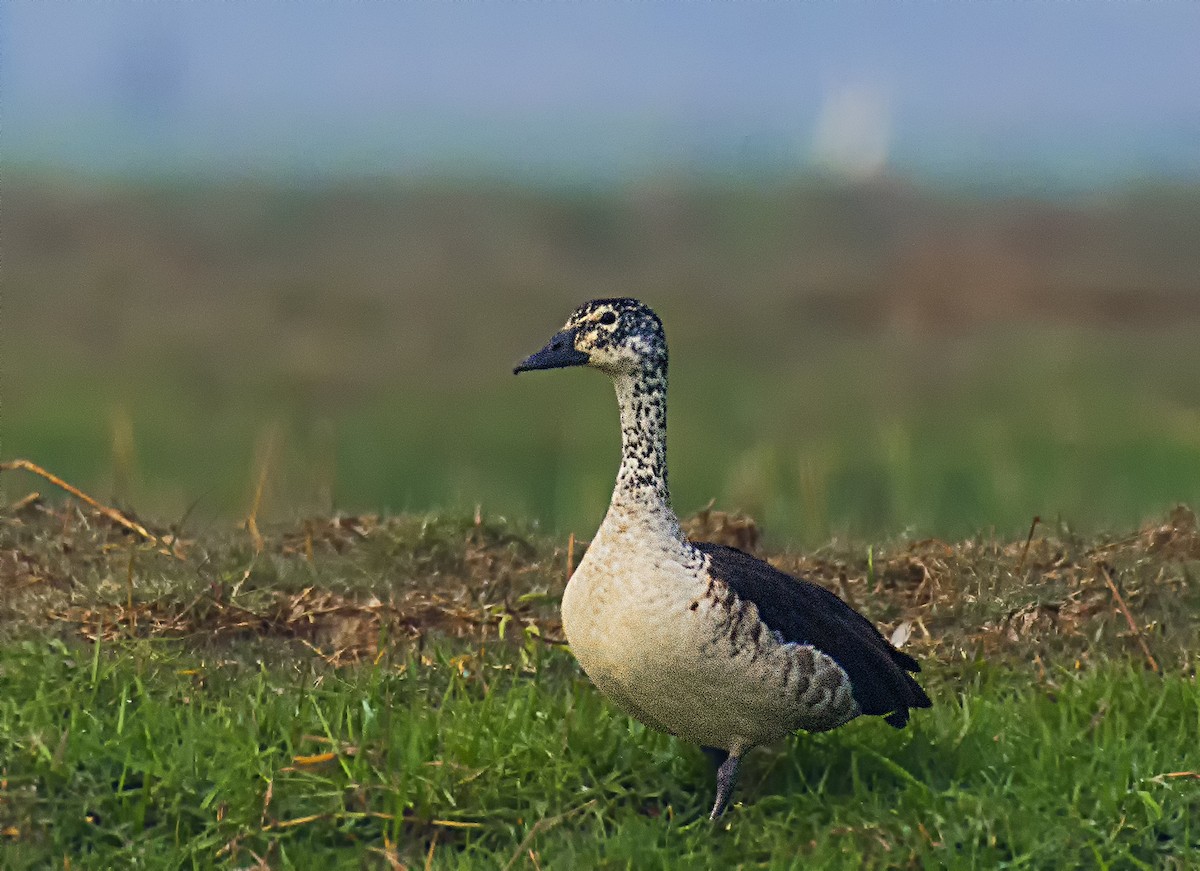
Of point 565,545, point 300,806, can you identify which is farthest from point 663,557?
point 565,545

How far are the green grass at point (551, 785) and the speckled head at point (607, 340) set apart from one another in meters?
1.14

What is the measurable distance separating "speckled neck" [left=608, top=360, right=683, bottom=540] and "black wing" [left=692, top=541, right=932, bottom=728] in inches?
8.7

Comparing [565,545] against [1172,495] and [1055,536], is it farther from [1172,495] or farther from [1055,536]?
[1172,495]

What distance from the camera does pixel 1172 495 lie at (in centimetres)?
910

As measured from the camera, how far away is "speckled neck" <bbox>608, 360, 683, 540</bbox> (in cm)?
521

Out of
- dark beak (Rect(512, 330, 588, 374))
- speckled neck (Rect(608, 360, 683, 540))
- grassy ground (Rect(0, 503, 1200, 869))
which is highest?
dark beak (Rect(512, 330, 588, 374))

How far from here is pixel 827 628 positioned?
17.5 feet

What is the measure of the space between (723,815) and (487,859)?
74 centimetres

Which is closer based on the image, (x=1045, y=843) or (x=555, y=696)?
Result: (x=1045, y=843)

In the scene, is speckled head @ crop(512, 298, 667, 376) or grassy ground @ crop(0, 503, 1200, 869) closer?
grassy ground @ crop(0, 503, 1200, 869)

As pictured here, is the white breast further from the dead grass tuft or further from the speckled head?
the dead grass tuft

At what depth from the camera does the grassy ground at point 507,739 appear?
16.8 feet

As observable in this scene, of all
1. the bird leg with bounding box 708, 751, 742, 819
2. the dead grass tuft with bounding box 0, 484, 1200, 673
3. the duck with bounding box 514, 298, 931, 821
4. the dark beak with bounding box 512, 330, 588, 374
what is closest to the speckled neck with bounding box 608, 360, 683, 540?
the duck with bounding box 514, 298, 931, 821

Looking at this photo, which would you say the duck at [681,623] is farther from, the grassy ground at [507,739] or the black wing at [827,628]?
the grassy ground at [507,739]
